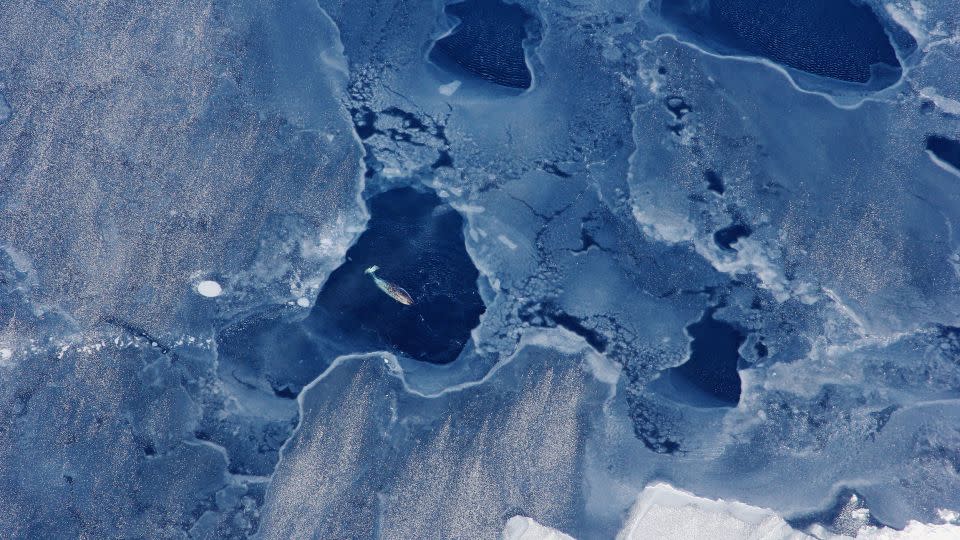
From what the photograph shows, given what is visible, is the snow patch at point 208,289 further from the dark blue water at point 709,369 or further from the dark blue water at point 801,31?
the dark blue water at point 801,31

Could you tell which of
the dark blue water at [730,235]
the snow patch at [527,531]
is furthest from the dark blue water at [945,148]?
the snow patch at [527,531]

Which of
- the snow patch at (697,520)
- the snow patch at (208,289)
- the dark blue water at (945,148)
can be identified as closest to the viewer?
the snow patch at (697,520)

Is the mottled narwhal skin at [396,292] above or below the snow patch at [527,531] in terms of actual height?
above

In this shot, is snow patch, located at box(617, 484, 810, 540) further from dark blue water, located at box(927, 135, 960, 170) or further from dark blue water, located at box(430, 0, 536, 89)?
dark blue water, located at box(430, 0, 536, 89)

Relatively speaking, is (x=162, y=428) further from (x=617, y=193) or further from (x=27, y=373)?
(x=617, y=193)

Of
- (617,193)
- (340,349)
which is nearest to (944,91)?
(617,193)

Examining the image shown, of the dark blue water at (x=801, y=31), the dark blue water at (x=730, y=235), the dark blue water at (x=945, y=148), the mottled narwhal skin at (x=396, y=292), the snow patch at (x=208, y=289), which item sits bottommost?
the snow patch at (x=208, y=289)
